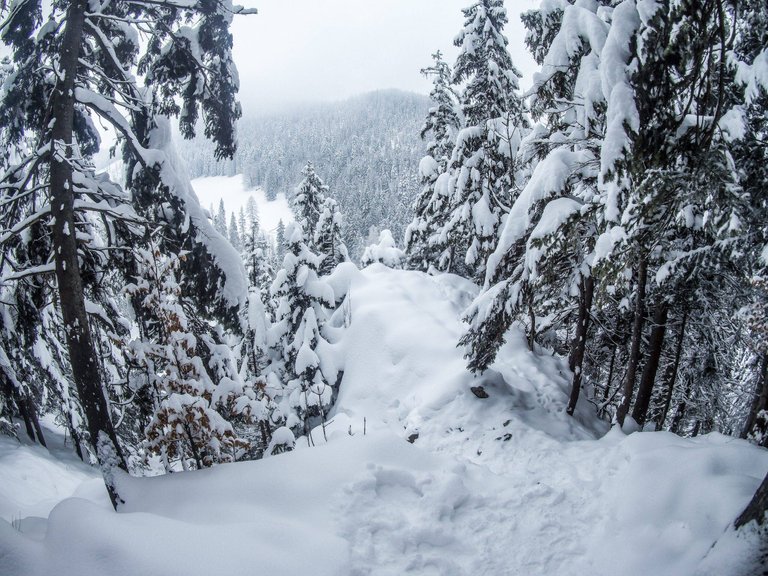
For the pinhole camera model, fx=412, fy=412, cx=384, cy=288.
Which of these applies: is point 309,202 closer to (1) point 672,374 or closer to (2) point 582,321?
(2) point 582,321

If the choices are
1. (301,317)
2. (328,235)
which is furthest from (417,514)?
(328,235)

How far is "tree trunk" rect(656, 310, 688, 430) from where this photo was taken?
12.7m

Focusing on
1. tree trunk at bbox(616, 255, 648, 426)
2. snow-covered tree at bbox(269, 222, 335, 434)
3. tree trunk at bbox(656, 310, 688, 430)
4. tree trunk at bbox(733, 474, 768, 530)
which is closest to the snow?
snow-covered tree at bbox(269, 222, 335, 434)

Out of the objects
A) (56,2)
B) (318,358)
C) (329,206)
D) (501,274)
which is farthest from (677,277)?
(329,206)

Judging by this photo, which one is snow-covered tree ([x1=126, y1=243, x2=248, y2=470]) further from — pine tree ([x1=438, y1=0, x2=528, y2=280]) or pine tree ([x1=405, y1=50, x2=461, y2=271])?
pine tree ([x1=405, y1=50, x2=461, y2=271])

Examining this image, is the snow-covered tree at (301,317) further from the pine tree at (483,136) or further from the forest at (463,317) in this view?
the pine tree at (483,136)

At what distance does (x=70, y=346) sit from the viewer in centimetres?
495

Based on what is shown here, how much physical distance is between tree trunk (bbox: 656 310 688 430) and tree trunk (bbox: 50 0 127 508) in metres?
13.7

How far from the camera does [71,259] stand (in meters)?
4.92

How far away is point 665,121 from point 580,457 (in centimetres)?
591

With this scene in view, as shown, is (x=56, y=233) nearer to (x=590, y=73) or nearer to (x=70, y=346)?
(x=70, y=346)

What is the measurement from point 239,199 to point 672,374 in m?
165

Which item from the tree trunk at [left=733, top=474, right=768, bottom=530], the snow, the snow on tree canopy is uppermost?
the snow on tree canopy

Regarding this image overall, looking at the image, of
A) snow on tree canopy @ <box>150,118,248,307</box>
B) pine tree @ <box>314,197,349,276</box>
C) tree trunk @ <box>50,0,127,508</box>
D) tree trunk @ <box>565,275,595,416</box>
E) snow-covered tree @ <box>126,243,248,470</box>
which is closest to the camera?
tree trunk @ <box>50,0,127,508</box>
